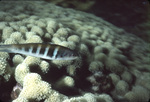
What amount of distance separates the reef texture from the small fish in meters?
0.34

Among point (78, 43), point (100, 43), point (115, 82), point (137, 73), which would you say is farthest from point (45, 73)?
point (137, 73)

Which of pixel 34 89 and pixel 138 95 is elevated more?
pixel 34 89

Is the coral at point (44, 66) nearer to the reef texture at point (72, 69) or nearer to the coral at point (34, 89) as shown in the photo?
the reef texture at point (72, 69)

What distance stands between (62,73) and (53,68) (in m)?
0.23

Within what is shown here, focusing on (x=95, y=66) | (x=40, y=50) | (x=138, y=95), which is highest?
(x=40, y=50)

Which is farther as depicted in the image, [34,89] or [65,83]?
[65,83]

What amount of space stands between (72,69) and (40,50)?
1.06 meters

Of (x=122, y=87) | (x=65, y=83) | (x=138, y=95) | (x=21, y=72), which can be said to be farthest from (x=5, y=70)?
(x=138, y=95)

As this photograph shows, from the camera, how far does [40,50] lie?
6.81 feet

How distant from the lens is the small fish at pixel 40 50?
6.45ft

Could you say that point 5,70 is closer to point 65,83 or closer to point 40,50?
point 40,50

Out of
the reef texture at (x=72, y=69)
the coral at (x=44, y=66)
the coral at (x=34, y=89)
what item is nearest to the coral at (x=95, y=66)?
the reef texture at (x=72, y=69)

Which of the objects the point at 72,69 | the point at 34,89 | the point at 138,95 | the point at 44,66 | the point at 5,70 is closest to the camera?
the point at 34,89

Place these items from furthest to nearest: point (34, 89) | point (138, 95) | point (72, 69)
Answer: point (138, 95) < point (72, 69) < point (34, 89)
